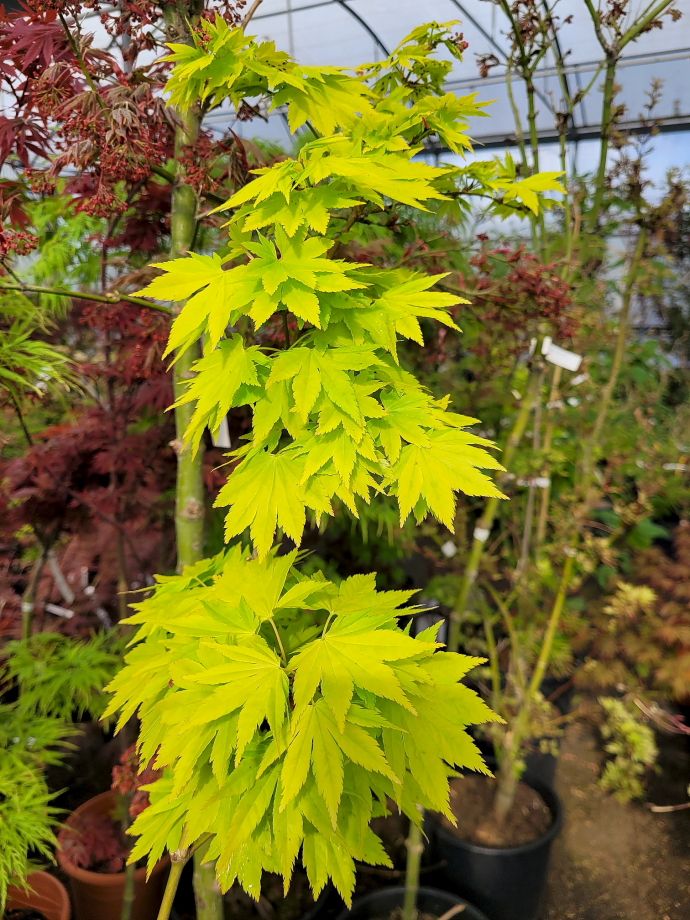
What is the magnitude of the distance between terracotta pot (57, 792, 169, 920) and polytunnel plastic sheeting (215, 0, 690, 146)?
193 inches

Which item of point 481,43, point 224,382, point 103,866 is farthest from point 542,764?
point 481,43

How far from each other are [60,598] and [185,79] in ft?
5.65

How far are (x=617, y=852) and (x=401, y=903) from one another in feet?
2.81

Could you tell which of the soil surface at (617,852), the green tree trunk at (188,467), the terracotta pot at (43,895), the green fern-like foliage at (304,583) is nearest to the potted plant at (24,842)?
the terracotta pot at (43,895)

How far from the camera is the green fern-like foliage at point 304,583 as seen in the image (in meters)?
0.67

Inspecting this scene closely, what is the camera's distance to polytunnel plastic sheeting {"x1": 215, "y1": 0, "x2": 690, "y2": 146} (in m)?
5.12

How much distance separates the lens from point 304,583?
0.78m

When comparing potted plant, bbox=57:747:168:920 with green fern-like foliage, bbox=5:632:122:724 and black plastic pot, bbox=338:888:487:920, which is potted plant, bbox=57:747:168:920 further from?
black plastic pot, bbox=338:888:487:920

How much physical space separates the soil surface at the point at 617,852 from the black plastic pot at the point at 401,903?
450mm

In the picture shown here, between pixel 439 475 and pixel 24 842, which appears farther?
pixel 24 842

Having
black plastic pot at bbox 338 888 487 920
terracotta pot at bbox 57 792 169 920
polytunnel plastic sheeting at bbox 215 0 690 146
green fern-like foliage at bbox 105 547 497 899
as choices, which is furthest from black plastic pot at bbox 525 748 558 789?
polytunnel plastic sheeting at bbox 215 0 690 146

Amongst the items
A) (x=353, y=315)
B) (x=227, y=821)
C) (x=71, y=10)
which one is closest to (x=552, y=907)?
(x=227, y=821)

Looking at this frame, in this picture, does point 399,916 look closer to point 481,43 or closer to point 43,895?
point 43,895

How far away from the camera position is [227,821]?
0.70m
